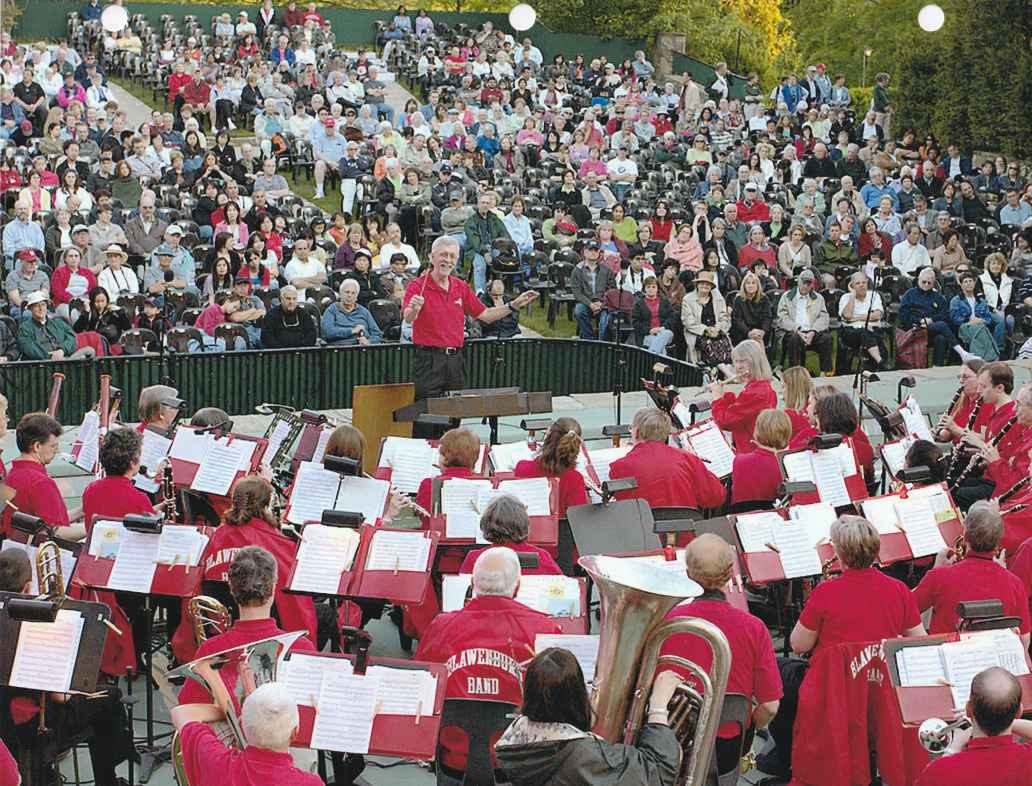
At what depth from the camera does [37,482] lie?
8125mm

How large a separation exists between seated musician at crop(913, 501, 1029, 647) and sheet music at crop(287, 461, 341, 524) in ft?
9.99

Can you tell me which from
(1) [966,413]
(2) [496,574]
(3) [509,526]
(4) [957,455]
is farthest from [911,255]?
(2) [496,574]

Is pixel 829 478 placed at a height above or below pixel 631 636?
above

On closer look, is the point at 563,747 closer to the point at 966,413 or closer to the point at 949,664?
the point at 949,664

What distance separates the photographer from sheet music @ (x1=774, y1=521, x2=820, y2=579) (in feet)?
24.9

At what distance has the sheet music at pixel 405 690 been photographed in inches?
231

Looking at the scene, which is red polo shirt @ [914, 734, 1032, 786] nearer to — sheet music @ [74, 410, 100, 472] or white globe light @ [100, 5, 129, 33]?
sheet music @ [74, 410, 100, 472]

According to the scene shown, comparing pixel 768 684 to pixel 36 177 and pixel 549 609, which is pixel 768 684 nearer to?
pixel 549 609

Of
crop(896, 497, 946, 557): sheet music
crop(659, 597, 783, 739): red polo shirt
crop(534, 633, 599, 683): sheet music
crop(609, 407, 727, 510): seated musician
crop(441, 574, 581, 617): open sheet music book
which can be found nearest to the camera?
crop(534, 633, 599, 683): sheet music

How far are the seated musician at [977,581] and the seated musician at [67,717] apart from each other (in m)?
3.72

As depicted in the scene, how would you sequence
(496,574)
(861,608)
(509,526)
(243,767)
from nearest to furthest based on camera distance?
(243,767), (496,574), (861,608), (509,526)

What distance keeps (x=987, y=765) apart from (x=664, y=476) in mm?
3637

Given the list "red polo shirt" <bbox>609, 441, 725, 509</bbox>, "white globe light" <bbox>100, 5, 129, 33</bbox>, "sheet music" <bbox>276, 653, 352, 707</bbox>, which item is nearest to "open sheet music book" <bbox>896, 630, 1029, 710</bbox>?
"sheet music" <bbox>276, 653, 352, 707</bbox>

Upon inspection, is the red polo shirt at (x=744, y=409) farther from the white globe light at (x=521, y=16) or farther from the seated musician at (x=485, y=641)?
the white globe light at (x=521, y=16)
